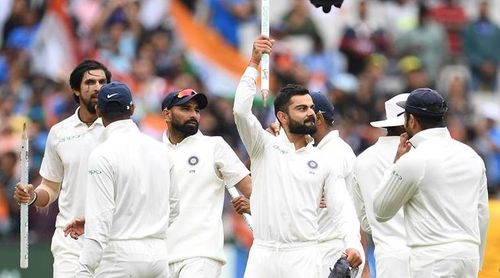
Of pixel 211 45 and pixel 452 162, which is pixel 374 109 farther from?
pixel 452 162

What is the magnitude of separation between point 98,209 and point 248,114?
159 centimetres

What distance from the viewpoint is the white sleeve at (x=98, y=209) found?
1041 centimetres

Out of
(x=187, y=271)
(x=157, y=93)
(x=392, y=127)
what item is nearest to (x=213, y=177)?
(x=187, y=271)

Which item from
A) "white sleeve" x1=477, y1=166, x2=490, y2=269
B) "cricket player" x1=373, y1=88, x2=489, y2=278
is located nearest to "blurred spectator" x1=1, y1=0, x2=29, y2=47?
"cricket player" x1=373, y1=88, x2=489, y2=278

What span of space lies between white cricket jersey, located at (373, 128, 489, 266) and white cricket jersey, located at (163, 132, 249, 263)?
2023mm

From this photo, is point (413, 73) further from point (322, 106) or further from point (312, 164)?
point (312, 164)

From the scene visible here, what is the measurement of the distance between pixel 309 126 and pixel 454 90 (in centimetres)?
1103

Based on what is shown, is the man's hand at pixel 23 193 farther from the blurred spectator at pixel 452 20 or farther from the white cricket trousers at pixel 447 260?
the blurred spectator at pixel 452 20

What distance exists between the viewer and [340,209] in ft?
37.8

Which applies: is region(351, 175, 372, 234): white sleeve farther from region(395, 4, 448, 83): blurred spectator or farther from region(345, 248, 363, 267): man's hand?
region(395, 4, 448, 83): blurred spectator

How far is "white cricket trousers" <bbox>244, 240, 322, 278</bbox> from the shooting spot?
455 inches

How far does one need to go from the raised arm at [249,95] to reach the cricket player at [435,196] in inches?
50.7

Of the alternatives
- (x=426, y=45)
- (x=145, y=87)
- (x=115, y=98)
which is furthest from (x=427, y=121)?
(x=426, y=45)

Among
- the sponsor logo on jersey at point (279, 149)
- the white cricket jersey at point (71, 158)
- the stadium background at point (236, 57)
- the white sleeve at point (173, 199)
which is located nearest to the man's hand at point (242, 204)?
the sponsor logo on jersey at point (279, 149)
